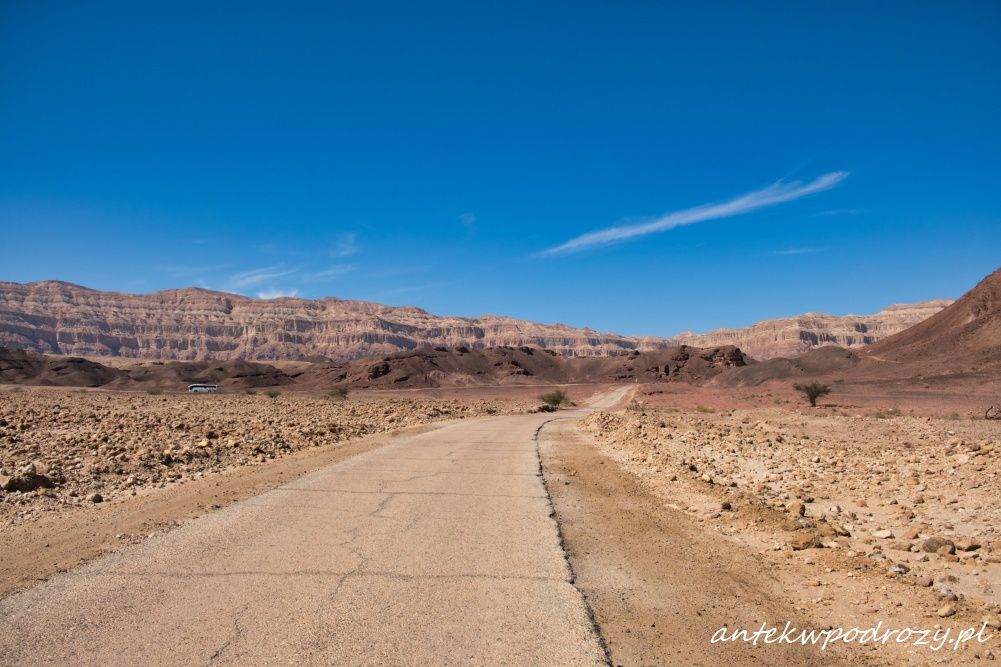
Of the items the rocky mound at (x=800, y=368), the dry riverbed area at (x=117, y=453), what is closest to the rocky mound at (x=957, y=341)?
the rocky mound at (x=800, y=368)

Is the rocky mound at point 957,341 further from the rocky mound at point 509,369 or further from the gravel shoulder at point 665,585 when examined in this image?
the gravel shoulder at point 665,585

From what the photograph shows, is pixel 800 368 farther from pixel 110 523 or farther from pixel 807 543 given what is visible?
pixel 110 523

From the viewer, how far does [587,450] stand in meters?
20.2

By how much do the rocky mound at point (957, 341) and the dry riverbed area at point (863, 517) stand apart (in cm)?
4607

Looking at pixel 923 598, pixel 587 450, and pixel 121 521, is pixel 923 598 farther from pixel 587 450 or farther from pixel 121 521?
pixel 587 450

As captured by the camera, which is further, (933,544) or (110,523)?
(110,523)

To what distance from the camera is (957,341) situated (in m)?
63.5

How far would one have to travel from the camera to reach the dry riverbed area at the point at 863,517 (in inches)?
223

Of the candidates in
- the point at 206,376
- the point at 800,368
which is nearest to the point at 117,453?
the point at 800,368

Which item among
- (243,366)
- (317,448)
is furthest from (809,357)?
(243,366)

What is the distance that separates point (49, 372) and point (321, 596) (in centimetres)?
11174

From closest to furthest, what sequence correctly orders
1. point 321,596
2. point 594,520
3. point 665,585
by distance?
point 321,596 → point 665,585 → point 594,520

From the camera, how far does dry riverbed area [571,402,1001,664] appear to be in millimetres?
5672

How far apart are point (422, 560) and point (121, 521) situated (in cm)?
478
